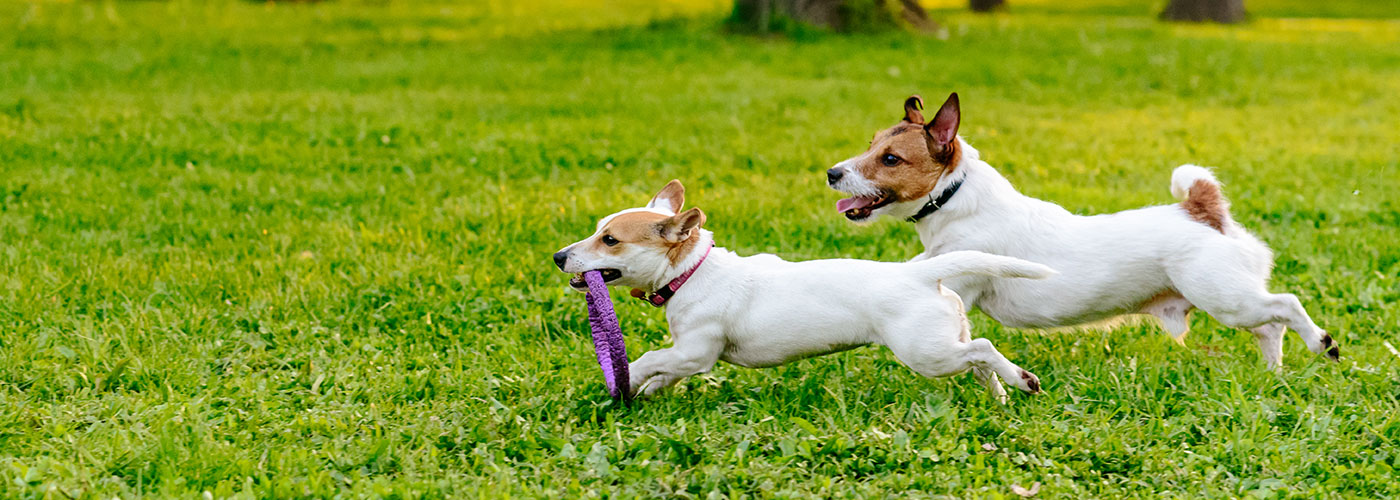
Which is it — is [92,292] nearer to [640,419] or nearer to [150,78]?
[640,419]

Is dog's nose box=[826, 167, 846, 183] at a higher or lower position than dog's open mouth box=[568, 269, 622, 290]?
higher

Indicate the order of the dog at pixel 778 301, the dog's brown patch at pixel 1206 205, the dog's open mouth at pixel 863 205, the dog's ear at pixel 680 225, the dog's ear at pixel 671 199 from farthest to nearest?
the dog's open mouth at pixel 863 205 < the dog's ear at pixel 671 199 < the dog's brown patch at pixel 1206 205 < the dog's ear at pixel 680 225 < the dog at pixel 778 301

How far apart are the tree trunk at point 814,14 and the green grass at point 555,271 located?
154 cm

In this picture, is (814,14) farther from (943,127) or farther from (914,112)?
(943,127)

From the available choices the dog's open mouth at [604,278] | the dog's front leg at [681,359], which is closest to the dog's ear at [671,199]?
the dog's open mouth at [604,278]

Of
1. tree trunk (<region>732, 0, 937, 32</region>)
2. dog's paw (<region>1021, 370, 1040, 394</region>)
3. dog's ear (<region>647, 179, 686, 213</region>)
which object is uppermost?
dog's ear (<region>647, 179, 686, 213</region>)

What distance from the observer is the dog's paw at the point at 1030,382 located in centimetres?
460

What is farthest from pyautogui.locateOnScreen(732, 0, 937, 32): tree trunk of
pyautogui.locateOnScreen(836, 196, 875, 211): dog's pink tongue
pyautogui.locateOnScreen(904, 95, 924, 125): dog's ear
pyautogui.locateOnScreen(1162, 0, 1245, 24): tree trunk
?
pyautogui.locateOnScreen(836, 196, 875, 211): dog's pink tongue

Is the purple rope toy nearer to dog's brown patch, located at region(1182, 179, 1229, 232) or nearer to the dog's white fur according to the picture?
the dog's white fur

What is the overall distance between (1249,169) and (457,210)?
18.2ft

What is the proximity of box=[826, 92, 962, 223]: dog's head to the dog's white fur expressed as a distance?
0.05ft

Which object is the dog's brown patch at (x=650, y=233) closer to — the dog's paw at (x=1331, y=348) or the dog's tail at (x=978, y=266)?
the dog's tail at (x=978, y=266)

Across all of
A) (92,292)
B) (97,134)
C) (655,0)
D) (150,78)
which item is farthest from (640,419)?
(655,0)

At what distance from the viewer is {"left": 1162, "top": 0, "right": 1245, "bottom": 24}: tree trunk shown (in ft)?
77.3
